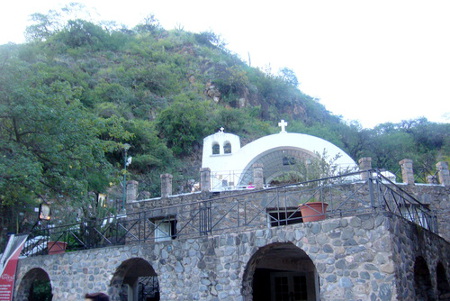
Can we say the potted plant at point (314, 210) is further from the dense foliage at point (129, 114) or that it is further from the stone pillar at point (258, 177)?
the stone pillar at point (258, 177)

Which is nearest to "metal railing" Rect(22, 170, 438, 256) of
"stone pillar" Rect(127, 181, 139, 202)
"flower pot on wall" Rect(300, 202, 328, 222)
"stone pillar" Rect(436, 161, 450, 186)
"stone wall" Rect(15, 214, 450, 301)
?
"stone wall" Rect(15, 214, 450, 301)

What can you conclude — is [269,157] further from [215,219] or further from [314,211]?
[314,211]

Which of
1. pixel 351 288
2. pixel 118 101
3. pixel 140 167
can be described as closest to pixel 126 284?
pixel 351 288

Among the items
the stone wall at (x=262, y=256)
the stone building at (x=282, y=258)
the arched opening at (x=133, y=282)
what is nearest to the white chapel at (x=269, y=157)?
the stone building at (x=282, y=258)

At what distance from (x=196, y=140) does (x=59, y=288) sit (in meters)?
20.5

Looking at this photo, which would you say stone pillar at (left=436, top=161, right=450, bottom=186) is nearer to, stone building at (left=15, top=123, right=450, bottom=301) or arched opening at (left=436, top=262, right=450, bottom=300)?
stone building at (left=15, top=123, right=450, bottom=301)

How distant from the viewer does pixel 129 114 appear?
31547 mm

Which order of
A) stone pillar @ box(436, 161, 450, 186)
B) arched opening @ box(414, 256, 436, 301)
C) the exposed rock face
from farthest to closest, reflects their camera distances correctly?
the exposed rock face → stone pillar @ box(436, 161, 450, 186) → arched opening @ box(414, 256, 436, 301)

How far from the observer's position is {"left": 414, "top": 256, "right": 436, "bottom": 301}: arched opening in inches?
368

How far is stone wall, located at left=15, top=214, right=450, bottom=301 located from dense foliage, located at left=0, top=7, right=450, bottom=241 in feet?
10.8

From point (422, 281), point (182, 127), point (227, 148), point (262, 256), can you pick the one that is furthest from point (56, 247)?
point (182, 127)

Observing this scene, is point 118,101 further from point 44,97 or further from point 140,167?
point 44,97

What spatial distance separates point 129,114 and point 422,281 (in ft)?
84.0

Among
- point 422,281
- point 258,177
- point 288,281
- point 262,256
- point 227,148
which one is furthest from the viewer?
point 227,148
